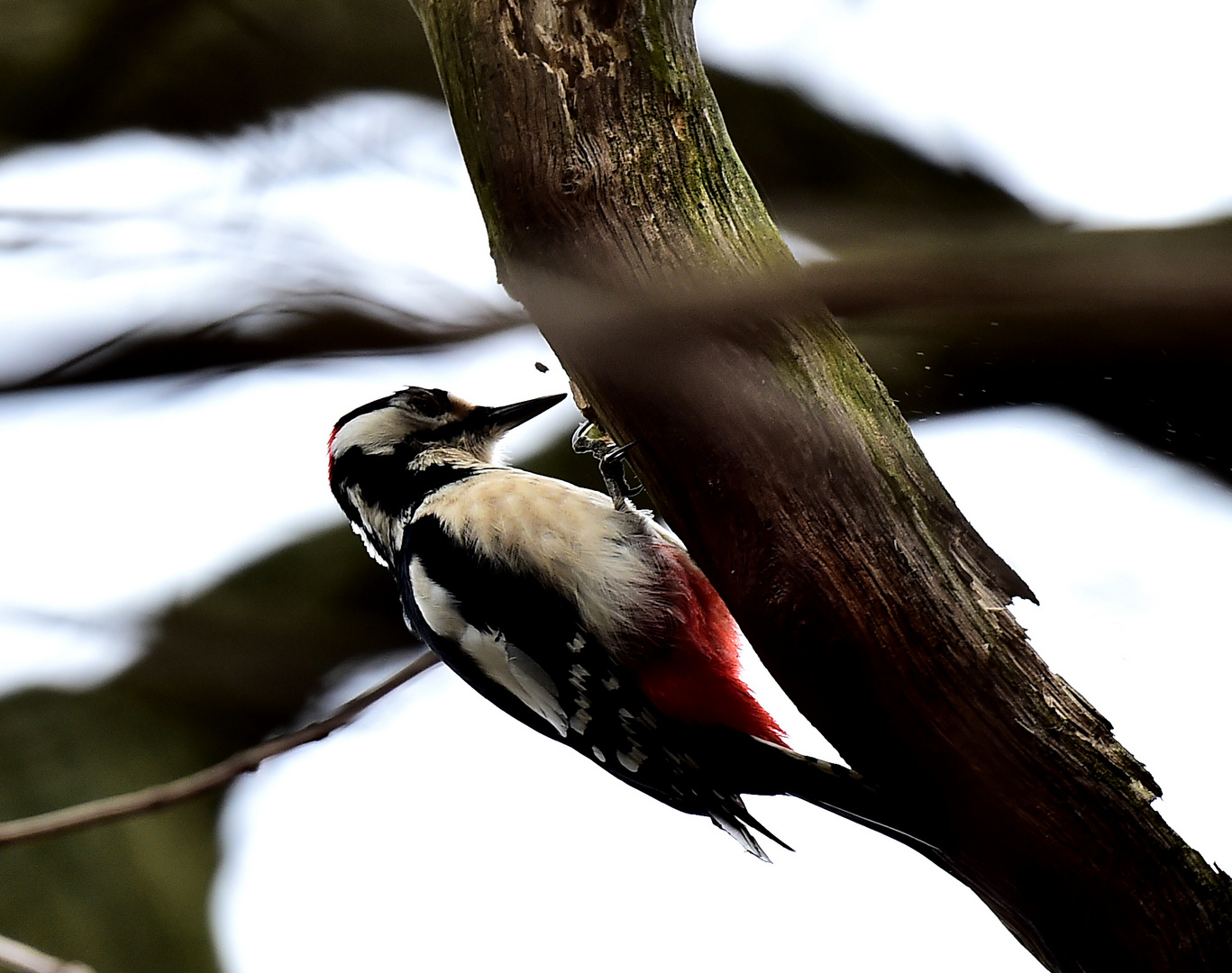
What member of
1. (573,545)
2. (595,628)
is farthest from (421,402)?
(595,628)

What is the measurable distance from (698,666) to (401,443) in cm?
80

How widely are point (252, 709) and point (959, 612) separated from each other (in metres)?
0.99

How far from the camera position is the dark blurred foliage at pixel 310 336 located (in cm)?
57

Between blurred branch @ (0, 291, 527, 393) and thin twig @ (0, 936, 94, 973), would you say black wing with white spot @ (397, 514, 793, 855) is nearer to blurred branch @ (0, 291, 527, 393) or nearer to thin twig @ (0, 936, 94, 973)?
thin twig @ (0, 936, 94, 973)

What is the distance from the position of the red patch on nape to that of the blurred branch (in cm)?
130

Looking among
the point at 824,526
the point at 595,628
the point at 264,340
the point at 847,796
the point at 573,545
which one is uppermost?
the point at 264,340

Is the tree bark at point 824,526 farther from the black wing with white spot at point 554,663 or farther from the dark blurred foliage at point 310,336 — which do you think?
the black wing with white spot at point 554,663

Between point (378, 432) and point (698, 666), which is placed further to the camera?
point (378, 432)

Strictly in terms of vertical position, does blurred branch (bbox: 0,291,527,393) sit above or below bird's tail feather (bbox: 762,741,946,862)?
above

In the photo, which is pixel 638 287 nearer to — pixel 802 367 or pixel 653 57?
pixel 802 367

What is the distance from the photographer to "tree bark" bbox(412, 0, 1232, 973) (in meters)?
1.23

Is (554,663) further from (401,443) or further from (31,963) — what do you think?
(31,963)

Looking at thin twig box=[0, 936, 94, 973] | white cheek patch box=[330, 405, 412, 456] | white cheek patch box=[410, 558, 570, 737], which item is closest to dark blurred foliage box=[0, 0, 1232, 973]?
white cheek patch box=[410, 558, 570, 737]

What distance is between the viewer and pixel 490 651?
199 centimetres
